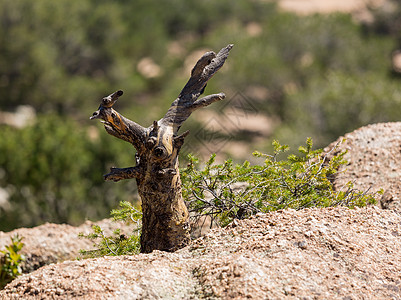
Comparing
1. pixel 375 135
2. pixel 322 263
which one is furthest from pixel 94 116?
pixel 375 135

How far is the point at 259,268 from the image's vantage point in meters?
2.30

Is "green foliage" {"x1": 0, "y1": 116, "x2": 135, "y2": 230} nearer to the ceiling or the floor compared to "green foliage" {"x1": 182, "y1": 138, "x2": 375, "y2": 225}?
nearer to the ceiling

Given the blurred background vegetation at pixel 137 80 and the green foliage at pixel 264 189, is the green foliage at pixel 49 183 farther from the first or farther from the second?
the green foliage at pixel 264 189

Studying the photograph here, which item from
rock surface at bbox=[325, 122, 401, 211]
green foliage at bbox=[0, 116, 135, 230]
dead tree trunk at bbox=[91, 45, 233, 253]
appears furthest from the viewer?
green foliage at bbox=[0, 116, 135, 230]

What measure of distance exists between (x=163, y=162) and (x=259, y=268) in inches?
30.2

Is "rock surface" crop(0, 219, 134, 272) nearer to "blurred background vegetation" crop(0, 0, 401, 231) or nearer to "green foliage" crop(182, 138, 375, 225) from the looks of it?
"green foliage" crop(182, 138, 375, 225)

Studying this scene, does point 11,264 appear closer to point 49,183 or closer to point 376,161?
point 376,161

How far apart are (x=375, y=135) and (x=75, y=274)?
2731 mm

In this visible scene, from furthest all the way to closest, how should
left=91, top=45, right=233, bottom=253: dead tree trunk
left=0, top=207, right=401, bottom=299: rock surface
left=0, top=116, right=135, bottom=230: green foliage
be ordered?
left=0, top=116, right=135, bottom=230: green foliage, left=91, top=45, right=233, bottom=253: dead tree trunk, left=0, top=207, right=401, bottom=299: rock surface

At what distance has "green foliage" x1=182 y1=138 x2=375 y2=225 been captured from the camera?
3162 millimetres

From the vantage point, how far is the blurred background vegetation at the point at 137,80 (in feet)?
31.1

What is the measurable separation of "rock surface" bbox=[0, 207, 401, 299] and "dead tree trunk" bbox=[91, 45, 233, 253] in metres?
0.21

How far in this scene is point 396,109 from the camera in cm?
1359

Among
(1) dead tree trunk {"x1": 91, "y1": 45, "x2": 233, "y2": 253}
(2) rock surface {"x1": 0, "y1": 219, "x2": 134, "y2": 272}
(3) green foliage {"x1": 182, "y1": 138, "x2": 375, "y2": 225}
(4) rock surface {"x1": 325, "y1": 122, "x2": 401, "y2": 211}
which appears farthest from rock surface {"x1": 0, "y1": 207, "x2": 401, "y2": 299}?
(2) rock surface {"x1": 0, "y1": 219, "x2": 134, "y2": 272}
